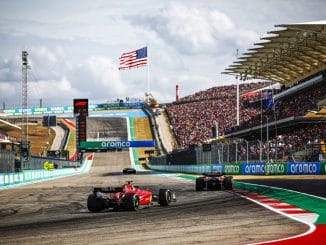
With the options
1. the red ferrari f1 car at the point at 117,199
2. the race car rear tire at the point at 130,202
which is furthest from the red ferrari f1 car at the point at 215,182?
the race car rear tire at the point at 130,202

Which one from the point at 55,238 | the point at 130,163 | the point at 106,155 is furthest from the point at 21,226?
the point at 106,155

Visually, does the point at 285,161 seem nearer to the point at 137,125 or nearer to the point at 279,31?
the point at 279,31

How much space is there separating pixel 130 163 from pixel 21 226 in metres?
80.6

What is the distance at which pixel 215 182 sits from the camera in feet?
78.9

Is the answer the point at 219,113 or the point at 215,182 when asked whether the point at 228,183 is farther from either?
the point at 219,113

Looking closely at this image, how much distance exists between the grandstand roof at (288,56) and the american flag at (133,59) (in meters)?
39.9

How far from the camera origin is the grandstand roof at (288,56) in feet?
134

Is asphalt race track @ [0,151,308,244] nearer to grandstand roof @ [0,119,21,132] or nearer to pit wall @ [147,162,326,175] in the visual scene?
pit wall @ [147,162,326,175]

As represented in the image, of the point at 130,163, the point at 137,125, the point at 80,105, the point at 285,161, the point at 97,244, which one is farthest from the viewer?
the point at 137,125

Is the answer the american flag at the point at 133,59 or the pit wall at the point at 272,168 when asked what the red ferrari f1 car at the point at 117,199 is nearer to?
the pit wall at the point at 272,168

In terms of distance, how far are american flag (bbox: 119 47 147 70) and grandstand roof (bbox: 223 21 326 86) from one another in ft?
131

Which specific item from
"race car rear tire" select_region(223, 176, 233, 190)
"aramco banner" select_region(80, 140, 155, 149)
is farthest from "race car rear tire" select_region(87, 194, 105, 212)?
"aramco banner" select_region(80, 140, 155, 149)

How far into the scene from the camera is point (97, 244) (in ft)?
30.6

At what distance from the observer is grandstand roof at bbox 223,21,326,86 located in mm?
40875
